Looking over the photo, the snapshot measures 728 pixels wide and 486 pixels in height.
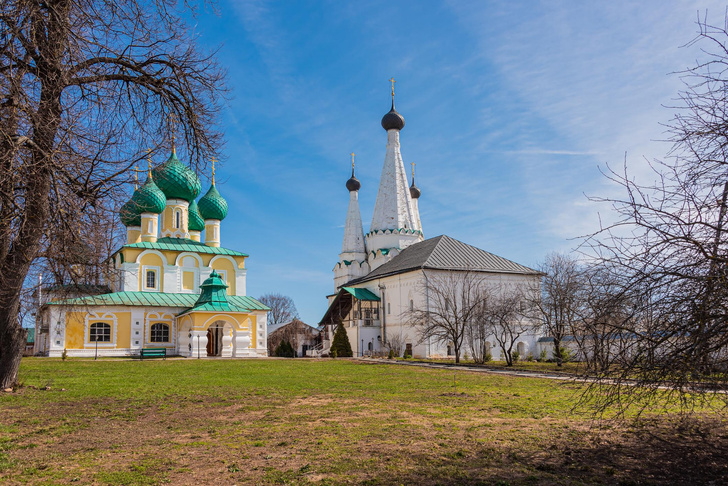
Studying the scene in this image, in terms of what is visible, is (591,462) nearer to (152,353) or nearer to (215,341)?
(152,353)

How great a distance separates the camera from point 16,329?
10.6 metres

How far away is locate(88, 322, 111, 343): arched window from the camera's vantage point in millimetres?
33562

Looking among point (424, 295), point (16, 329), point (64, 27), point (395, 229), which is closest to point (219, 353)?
point (424, 295)

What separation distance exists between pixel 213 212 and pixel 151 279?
712 cm

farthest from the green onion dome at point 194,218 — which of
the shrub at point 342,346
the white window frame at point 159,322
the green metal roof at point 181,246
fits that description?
the shrub at point 342,346

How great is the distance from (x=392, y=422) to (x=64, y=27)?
6755 mm

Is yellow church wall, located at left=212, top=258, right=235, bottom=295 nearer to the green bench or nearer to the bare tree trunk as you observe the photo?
the green bench

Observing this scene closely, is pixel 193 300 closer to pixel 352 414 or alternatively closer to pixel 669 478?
pixel 352 414

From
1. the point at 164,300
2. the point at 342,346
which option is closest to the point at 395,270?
the point at 342,346

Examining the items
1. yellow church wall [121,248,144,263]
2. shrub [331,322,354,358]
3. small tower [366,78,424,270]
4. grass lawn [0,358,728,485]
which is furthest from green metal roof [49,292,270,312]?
grass lawn [0,358,728,485]

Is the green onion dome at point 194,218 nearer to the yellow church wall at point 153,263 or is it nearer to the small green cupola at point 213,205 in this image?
the small green cupola at point 213,205

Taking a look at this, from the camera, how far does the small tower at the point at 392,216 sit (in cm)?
4850

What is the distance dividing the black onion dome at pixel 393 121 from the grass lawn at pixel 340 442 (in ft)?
137

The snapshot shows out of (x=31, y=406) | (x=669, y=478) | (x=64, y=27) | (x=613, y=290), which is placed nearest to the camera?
(x=669, y=478)
